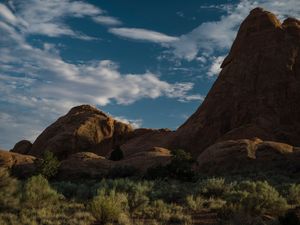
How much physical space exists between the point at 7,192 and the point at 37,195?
4.18 ft

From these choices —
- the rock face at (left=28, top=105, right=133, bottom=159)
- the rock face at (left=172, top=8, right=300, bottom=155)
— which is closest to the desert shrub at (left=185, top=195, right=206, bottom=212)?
the rock face at (left=172, top=8, right=300, bottom=155)

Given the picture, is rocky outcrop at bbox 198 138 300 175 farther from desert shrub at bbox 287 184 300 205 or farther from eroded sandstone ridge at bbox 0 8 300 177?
desert shrub at bbox 287 184 300 205

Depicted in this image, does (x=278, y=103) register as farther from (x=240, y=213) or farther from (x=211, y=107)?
(x=240, y=213)

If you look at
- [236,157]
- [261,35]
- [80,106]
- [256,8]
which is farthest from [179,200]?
[80,106]

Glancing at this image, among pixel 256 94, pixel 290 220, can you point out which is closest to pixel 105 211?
pixel 290 220

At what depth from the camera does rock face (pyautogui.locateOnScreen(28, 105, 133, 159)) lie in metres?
65.4

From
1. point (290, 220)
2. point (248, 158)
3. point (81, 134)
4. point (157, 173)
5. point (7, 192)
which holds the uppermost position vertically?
point (81, 134)

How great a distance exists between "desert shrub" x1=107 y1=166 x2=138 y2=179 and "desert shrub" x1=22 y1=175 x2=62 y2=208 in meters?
19.5

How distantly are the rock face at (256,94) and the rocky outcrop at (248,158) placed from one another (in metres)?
11.4

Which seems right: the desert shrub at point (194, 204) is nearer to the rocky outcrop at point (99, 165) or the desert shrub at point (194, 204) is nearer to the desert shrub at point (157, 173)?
the desert shrub at point (157, 173)

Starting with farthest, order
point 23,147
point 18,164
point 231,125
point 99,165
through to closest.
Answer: point 23,147 → point 231,125 → point 18,164 → point 99,165

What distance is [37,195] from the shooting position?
53.0 ft

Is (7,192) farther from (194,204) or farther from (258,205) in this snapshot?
(258,205)

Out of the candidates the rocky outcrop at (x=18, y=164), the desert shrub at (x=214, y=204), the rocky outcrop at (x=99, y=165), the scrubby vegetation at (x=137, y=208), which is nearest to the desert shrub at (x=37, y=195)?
the scrubby vegetation at (x=137, y=208)
